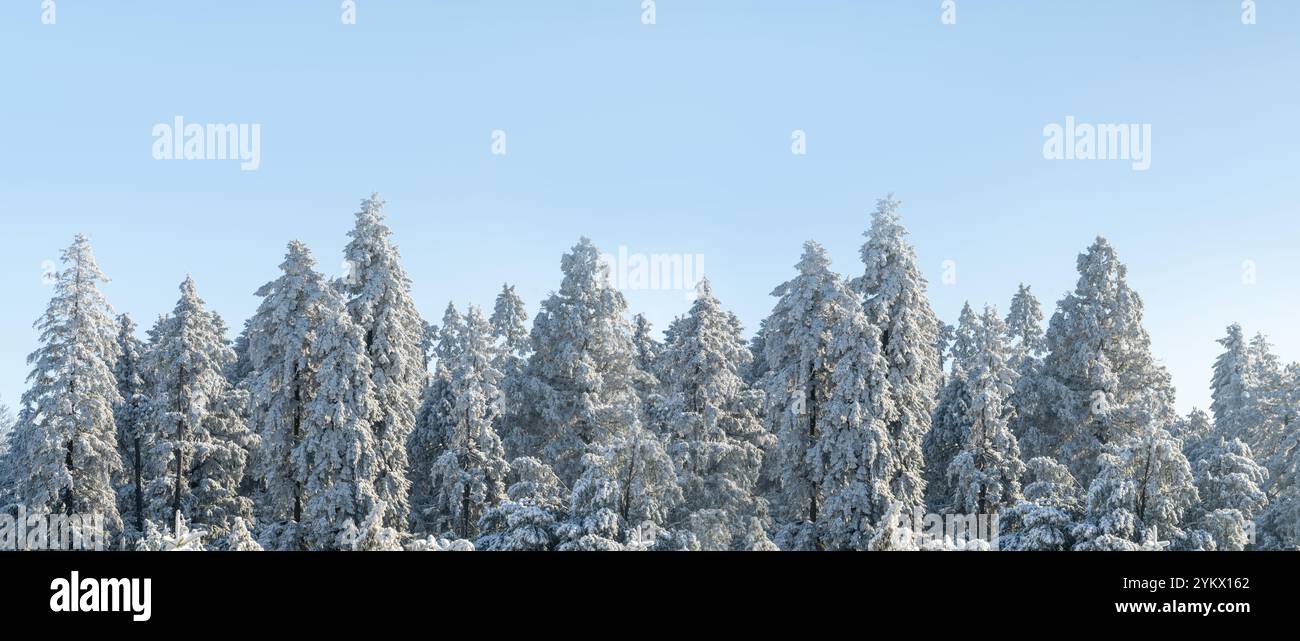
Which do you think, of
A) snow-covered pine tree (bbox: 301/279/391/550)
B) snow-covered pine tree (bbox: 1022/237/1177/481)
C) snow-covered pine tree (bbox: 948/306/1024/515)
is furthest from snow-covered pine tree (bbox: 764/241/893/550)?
snow-covered pine tree (bbox: 301/279/391/550)

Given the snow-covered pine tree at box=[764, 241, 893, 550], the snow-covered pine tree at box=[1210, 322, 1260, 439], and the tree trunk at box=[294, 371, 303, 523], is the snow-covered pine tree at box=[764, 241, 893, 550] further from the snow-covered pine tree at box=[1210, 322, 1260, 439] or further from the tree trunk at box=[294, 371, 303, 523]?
the snow-covered pine tree at box=[1210, 322, 1260, 439]

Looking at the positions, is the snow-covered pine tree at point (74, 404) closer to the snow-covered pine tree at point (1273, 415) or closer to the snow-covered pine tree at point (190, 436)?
the snow-covered pine tree at point (190, 436)

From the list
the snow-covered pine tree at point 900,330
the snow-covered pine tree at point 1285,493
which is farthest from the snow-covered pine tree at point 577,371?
the snow-covered pine tree at point 1285,493

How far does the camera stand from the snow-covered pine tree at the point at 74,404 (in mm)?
38125

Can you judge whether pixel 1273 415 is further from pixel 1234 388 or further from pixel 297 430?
pixel 297 430

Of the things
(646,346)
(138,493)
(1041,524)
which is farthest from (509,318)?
(1041,524)

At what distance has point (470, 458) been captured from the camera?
123 ft

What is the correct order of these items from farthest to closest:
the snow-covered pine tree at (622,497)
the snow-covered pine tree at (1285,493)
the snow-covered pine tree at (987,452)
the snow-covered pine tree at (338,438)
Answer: the snow-covered pine tree at (1285,493), the snow-covered pine tree at (987,452), the snow-covered pine tree at (338,438), the snow-covered pine tree at (622,497)

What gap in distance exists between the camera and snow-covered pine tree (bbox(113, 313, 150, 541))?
44094 millimetres

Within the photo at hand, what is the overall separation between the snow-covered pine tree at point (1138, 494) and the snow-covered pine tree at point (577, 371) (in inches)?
716

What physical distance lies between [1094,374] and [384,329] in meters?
29.7

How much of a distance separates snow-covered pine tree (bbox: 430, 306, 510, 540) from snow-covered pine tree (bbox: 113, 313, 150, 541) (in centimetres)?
1498
